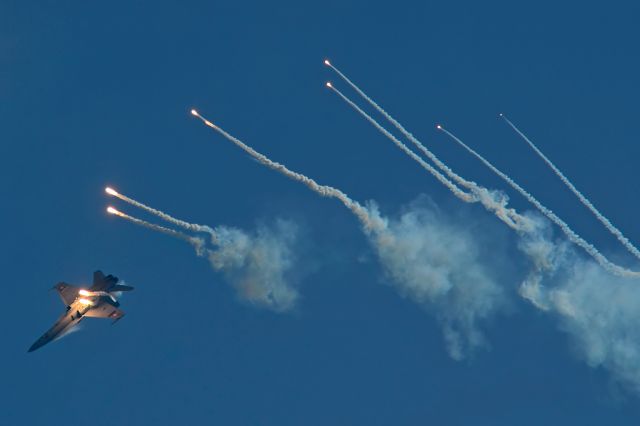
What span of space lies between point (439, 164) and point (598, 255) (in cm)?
1730

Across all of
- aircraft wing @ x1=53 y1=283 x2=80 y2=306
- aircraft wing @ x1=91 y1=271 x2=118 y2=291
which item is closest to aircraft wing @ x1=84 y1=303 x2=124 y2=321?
aircraft wing @ x1=91 y1=271 x2=118 y2=291

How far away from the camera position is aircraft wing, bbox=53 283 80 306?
88.9 metres

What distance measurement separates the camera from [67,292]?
294 feet

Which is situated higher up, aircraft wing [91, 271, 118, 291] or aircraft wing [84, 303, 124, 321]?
aircraft wing [91, 271, 118, 291]

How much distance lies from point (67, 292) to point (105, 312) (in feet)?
19.0

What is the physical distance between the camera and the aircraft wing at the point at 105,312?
8644 centimetres

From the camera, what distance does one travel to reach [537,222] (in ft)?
272

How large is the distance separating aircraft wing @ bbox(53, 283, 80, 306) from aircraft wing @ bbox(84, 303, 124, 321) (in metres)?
3.04

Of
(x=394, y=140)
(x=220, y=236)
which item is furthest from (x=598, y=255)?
(x=220, y=236)

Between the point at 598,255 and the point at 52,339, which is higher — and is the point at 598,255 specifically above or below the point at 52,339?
above

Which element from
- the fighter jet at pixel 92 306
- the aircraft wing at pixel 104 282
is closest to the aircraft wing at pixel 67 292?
the fighter jet at pixel 92 306

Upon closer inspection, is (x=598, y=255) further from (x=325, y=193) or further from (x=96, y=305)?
(x=96, y=305)

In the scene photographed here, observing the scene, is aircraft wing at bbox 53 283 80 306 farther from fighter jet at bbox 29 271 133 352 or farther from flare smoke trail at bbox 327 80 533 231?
flare smoke trail at bbox 327 80 533 231

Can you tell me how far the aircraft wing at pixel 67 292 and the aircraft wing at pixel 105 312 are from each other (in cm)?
304
